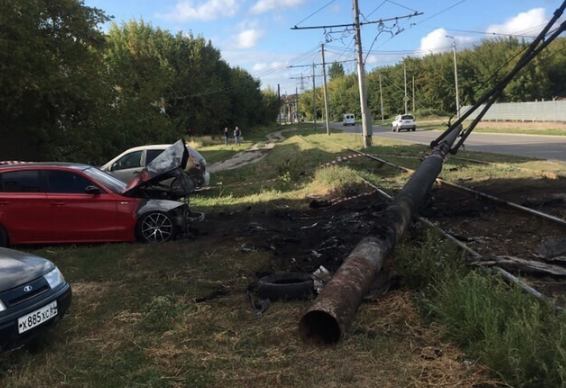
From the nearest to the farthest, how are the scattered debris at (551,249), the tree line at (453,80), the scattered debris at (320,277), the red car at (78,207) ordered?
the scattered debris at (320,277) < the scattered debris at (551,249) < the red car at (78,207) < the tree line at (453,80)

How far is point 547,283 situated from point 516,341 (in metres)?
2.43

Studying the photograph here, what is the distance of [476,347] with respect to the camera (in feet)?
13.1

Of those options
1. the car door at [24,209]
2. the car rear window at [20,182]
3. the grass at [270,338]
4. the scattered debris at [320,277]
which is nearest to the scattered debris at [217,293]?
the grass at [270,338]

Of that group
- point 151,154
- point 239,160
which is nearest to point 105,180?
point 151,154

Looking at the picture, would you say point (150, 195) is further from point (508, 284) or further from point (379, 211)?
point (508, 284)

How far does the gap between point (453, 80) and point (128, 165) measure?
8308 cm

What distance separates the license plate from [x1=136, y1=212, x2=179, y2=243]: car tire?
410 centimetres

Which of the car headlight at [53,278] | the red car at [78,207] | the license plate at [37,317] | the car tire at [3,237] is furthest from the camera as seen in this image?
the red car at [78,207]

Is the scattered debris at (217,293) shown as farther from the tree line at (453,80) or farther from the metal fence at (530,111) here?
the tree line at (453,80)

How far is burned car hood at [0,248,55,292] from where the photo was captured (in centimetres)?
438

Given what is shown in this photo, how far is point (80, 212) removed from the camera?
8.70 metres

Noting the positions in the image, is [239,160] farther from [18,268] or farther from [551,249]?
[18,268]

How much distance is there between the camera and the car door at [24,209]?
8.60 m

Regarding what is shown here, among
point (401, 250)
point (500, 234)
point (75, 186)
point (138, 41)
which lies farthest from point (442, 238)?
point (138, 41)
